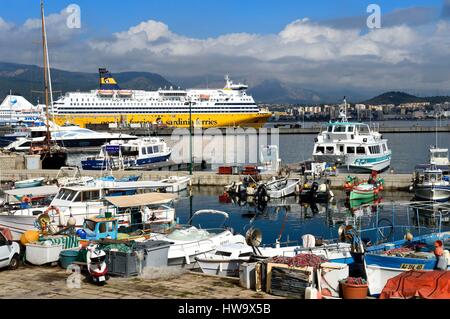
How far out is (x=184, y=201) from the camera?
30.7 m

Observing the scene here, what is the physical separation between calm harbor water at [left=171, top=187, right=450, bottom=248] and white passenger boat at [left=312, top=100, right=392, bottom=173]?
603 centimetres

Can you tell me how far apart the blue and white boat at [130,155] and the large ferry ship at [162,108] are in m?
60.5

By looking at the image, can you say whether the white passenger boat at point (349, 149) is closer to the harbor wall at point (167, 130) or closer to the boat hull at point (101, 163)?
the boat hull at point (101, 163)

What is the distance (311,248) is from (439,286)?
14.7ft

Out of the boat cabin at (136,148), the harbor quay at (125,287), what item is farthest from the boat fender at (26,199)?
the boat cabin at (136,148)

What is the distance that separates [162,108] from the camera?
10962 cm

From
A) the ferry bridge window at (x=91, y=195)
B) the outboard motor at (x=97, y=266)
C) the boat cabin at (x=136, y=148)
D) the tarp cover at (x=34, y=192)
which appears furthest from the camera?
the boat cabin at (x=136, y=148)

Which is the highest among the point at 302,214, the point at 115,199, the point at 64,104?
the point at 64,104

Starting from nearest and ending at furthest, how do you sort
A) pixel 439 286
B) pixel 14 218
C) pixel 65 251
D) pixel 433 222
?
pixel 439 286, pixel 65 251, pixel 14 218, pixel 433 222

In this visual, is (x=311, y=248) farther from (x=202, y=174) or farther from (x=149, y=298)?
(x=202, y=174)

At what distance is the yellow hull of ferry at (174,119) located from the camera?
4235 inches

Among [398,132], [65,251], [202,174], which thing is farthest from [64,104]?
[65,251]

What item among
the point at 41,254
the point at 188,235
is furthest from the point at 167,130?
the point at 41,254

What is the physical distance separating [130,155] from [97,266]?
3467 cm
